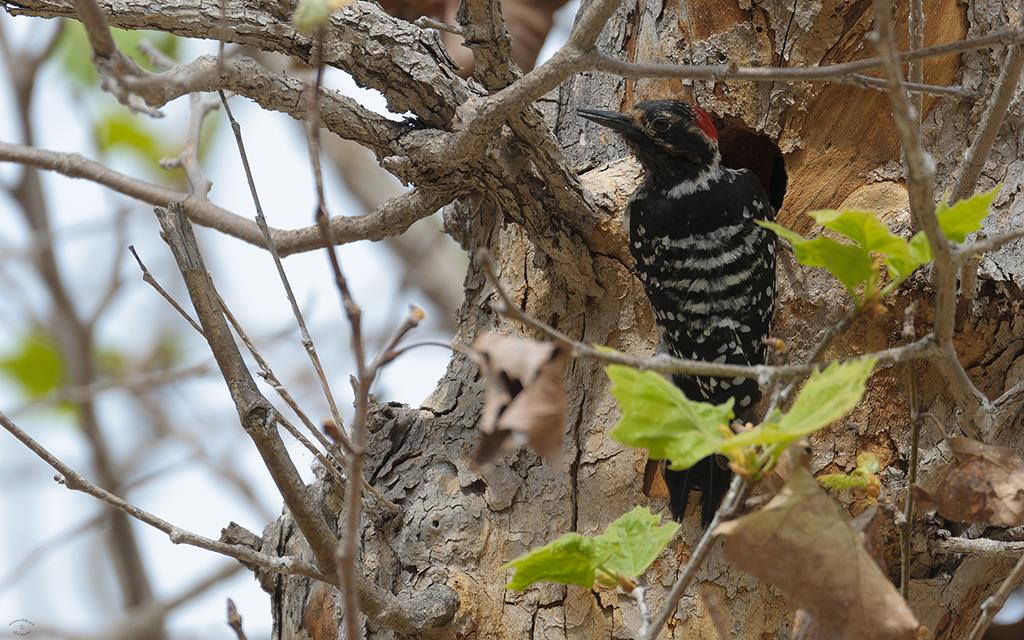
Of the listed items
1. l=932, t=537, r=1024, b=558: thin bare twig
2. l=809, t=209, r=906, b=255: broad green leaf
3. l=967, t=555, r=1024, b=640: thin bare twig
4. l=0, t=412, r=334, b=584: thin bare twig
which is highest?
l=0, t=412, r=334, b=584: thin bare twig

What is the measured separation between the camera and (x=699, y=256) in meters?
3.31

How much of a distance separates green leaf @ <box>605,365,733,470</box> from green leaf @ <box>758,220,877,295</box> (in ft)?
1.21

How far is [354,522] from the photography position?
1.36m

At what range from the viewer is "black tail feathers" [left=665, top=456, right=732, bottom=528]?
2834 mm

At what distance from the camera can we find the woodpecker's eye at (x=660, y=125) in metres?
3.25

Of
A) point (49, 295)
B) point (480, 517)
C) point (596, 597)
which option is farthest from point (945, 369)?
point (49, 295)

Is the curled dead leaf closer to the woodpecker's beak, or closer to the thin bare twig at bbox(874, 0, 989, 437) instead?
the thin bare twig at bbox(874, 0, 989, 437)

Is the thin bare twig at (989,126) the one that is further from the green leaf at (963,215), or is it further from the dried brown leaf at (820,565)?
the dried brown leaf at (820,565)

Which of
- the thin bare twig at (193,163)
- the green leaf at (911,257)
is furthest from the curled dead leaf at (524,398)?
the thin bare twig at (193,163)

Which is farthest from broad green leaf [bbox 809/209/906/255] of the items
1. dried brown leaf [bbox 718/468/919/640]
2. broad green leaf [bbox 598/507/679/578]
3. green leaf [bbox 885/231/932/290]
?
broad green leaf [bbox 598/507/679/578]

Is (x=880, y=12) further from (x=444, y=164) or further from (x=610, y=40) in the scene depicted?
(x=610, y=40)

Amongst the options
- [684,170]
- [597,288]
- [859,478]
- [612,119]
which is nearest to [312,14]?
[859,478]

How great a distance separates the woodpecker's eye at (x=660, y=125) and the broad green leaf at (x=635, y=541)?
1620 millimetres

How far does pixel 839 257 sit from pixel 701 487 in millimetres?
1195
